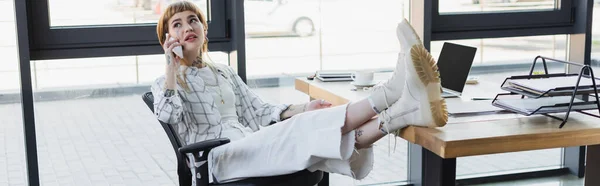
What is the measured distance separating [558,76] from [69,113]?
213cm

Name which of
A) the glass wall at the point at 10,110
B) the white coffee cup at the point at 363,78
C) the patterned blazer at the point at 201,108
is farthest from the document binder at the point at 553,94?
the glass wall at the point at 10,110

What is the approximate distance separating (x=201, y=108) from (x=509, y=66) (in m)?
2.08

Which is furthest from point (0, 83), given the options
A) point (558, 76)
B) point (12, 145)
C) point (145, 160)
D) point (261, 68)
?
point (558, 76)

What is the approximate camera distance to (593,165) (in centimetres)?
271

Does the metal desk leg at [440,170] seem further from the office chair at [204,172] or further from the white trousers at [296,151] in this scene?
the office chair at [204,172]

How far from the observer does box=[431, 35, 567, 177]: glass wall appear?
13.7ft

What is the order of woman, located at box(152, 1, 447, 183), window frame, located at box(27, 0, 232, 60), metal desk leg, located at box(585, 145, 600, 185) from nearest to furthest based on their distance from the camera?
woman, located at box(152, 1, 447, 183), metal desk leg, located at box(585, 145, 600, 185), window frame, located at box(27, 0, 232, 60)

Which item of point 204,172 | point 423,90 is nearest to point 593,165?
point 423,90

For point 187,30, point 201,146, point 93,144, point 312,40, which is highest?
point 187,30

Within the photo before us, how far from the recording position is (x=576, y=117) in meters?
2.48

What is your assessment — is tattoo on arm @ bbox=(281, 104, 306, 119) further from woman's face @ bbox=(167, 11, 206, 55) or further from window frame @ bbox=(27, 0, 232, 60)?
window frame @ bbox=(27, 0, 232, 60)

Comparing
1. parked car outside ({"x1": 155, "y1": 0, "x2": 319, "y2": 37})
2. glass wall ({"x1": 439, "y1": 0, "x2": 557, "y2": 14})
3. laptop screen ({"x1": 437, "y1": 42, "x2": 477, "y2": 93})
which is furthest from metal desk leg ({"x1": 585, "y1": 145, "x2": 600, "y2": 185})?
A: parked car outside ({"x1": 155, "y1": 0, "x2": 319, "y2": 37})

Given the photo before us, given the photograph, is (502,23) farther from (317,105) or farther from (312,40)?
(317,105)

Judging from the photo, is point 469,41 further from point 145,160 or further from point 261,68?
point 145,160
